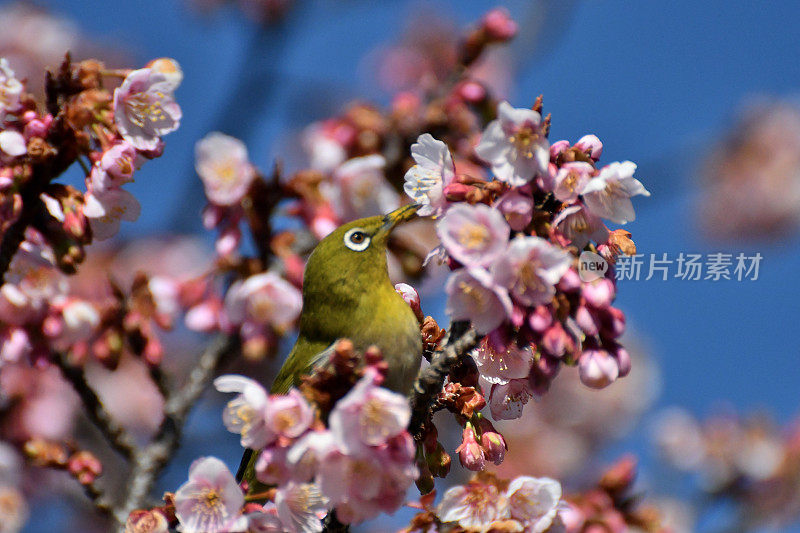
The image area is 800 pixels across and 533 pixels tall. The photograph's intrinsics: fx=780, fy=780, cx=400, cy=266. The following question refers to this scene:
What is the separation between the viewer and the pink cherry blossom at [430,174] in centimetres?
204

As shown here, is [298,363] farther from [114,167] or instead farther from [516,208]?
[516,208]

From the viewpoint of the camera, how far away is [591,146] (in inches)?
80.5

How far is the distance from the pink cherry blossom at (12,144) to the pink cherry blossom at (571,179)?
1.60 metres

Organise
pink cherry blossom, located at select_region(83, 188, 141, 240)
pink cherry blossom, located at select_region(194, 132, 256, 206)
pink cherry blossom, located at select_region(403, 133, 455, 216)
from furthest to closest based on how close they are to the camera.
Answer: pink cherry blossom, located at select_region(194, 132, 256, 206), pink cherry blossom, located at select_region(83, 188, 141, 240), pink cherry blossom, located at select_region(403, 133, 455, 216)

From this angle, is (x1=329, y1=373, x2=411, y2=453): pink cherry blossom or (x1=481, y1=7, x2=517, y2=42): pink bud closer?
(x1=329, y1=373, x2=411, y2=453): pink cherry blossom

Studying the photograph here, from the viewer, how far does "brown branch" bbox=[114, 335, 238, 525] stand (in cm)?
327

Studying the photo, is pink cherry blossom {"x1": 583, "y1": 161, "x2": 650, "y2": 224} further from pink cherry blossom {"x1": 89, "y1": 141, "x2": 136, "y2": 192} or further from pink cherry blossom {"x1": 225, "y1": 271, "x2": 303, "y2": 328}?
pink cherry blossom {"x1": 225, "y1": 271, "x2": 303, "y2": 328}

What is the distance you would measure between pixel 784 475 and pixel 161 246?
6040mm

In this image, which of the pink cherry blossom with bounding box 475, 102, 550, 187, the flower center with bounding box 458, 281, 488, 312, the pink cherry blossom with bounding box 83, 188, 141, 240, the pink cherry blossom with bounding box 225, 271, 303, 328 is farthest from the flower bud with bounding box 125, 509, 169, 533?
the pink cherry blossom with bounding box 225, 271, 303, 328

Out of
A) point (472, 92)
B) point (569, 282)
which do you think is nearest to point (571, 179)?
point (569, 282)

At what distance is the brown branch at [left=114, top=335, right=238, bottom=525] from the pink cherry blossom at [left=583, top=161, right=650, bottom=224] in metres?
2.19

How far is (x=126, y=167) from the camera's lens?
241 cm

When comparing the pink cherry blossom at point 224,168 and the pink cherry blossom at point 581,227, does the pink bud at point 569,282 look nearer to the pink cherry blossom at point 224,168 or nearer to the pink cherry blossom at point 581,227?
the pink cherry blossom at point 581,227

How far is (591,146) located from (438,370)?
71 centimetres
